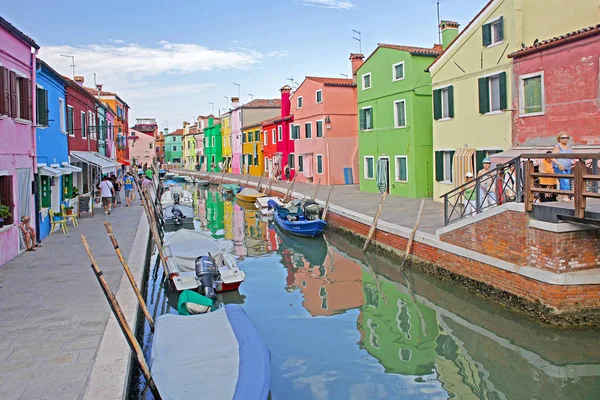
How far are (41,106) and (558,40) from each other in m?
15.1

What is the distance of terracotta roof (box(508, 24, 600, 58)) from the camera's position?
13.3 m

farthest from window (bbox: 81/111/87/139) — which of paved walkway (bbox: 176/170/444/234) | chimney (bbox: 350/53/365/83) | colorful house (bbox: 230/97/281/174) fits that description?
colorful house (bbox: 230/97/281/174)

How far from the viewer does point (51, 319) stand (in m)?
7.98

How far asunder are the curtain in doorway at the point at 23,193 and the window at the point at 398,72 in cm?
1636

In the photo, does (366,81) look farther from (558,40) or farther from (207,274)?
(207,274)

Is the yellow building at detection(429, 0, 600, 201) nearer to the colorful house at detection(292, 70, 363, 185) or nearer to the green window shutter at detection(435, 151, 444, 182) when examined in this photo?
the green window shutter at detection(435, 151, 444, 182)

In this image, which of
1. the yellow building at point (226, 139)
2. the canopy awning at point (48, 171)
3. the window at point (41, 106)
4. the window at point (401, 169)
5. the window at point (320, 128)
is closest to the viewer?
the canopy awning at point (48, 171)

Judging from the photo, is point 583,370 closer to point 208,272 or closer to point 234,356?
point 234,356

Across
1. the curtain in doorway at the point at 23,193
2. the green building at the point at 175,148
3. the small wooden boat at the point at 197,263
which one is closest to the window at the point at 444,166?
the small wooden boat at the point at 197,263

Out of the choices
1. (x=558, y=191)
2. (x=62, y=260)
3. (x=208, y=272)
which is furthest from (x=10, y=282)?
(x=558, y=191)

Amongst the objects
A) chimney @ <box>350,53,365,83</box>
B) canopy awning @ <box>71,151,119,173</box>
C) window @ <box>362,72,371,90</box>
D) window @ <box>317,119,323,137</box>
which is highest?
chimney @ <box>350,53,365,83</box>

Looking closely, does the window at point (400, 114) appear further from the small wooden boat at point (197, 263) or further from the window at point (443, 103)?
the small wooden boat at point (197, 263)

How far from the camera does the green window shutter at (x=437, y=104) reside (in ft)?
67.4

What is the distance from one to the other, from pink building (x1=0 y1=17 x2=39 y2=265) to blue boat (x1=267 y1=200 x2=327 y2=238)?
30.2ft
